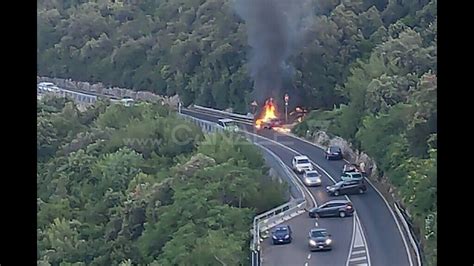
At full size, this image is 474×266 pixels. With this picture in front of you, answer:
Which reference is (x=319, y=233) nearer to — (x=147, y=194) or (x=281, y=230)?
(x=281, y=230)

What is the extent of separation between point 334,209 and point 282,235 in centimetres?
39

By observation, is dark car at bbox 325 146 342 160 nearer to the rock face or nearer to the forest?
the forest

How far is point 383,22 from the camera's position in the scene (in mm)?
4996

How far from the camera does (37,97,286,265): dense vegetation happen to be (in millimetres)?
3213

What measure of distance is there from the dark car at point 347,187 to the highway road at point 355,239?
0.10 ft

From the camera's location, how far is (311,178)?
3.73 meters

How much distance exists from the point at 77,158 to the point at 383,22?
2362 millimetres

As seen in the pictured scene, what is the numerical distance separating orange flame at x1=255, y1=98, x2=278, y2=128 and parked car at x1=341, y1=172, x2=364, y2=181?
102 centimetres

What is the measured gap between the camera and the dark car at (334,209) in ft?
11.2

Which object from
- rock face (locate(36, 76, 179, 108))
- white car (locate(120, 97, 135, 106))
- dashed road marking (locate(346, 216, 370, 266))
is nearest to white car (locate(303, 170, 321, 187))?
dashed road marking (locate(346, 216, 370, 266))

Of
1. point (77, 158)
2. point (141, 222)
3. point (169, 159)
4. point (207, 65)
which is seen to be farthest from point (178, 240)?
point (207, 65)
